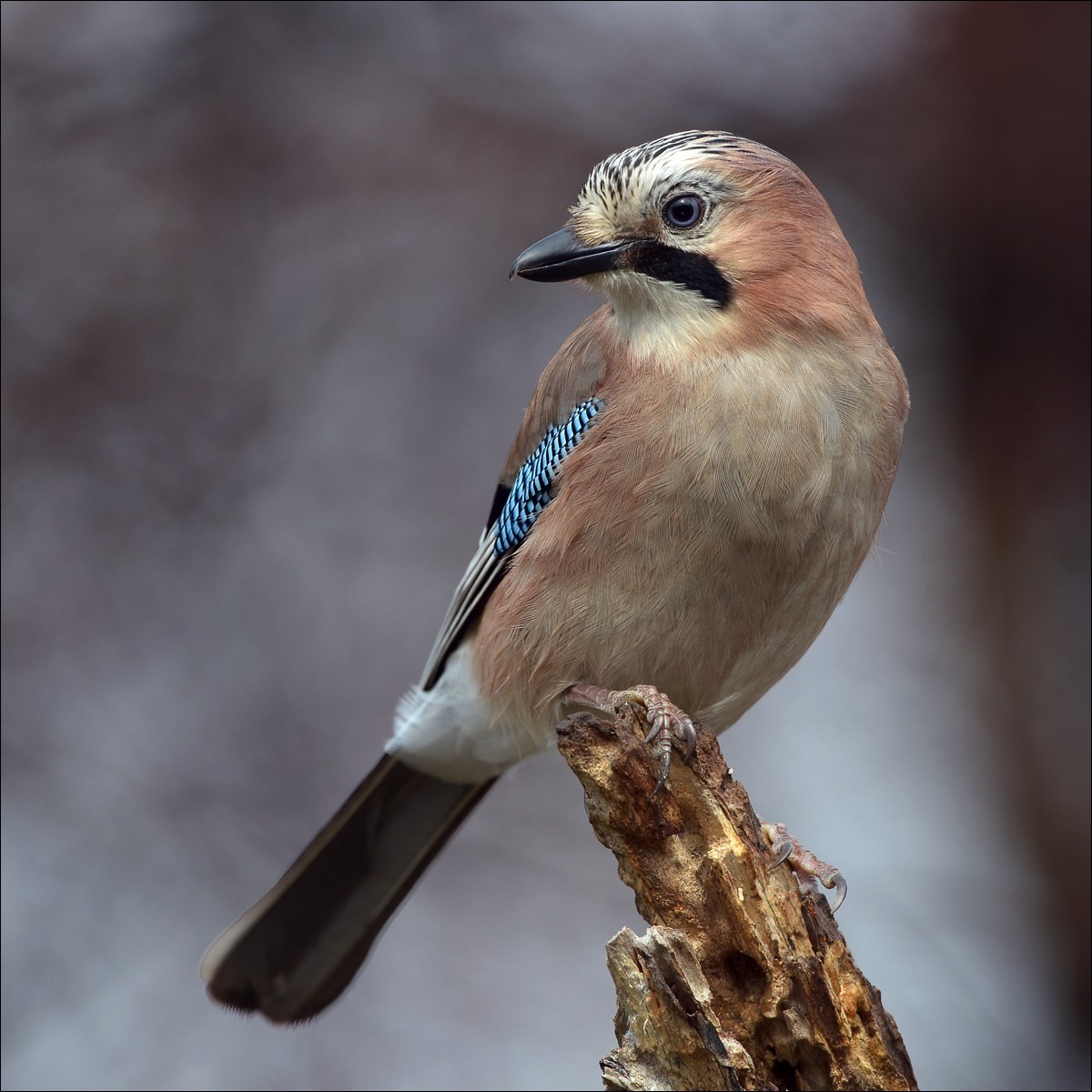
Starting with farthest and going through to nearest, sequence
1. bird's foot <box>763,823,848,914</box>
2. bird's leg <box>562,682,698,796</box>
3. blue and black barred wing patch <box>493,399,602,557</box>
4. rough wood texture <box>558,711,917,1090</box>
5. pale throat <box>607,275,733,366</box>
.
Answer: blue and black barred wing patch <box>493,399,602,557</box> < pale throat <box>607,275,733,366</box> < bird's foot <box>763,823,848,914</box> < bird's leg <box>562,682,698,796</box> < rough wood texture <box>558,711,917,1090</box>

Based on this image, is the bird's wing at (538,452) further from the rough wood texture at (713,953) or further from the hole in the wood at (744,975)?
the hole in the wood at (744,975)

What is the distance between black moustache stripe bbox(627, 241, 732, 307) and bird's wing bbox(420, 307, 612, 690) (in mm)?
300

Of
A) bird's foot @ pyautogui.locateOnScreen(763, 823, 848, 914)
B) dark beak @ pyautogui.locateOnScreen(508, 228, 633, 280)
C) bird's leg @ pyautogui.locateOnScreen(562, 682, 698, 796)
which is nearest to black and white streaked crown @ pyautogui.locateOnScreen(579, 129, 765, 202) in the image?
dark beak @ pyautogui.locateOnScreen(508, 228, 633, 280)

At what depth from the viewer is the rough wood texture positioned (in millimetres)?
2383

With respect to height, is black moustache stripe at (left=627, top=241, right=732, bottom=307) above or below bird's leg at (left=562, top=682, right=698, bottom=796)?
above

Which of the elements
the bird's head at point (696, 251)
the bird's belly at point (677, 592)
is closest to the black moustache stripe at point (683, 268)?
the bird's head at point (696, 251)

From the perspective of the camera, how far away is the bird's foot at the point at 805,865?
2.88m

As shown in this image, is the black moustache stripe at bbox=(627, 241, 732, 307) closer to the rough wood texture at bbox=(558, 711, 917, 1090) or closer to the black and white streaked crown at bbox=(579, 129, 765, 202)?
the black and white streaked crown at bbox=(579, 129, 765, 202)

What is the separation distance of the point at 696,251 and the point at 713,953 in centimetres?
149

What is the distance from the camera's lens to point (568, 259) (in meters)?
3.06

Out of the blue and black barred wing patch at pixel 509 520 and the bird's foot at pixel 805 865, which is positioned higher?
the blue and black barred wing patch at pixel 509 520

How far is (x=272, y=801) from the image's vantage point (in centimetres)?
461

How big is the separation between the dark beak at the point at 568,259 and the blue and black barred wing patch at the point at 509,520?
32 centimetres

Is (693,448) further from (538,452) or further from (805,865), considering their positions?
(805,865)
